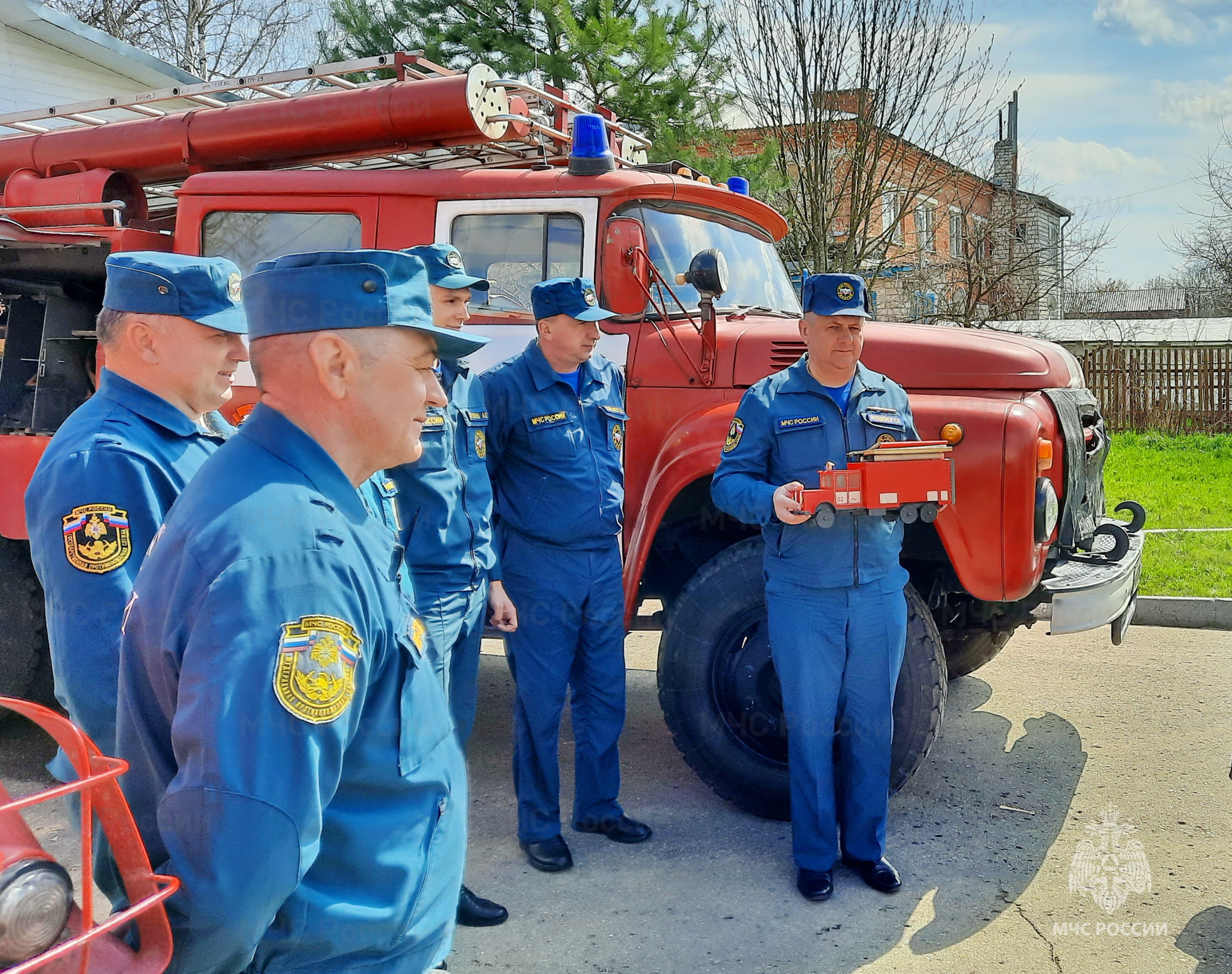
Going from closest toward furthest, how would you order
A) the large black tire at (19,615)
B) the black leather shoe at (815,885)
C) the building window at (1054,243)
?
the black leather shoe at (815,885), the large black tire at (19,615), the building window at (1054,243)

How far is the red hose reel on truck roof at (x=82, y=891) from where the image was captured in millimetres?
1031

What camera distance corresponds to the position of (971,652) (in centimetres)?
505

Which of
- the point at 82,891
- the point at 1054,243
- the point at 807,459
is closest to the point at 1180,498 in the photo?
the point at 1054,243

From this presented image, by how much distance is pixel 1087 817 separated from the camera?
377 cm

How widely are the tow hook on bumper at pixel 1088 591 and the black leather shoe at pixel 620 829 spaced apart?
1.59 meters

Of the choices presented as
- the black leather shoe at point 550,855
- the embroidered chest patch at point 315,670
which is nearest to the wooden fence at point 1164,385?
the black leather shoe at point 550,855

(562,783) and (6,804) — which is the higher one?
(6,804)

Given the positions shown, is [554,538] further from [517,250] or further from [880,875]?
[880,875]

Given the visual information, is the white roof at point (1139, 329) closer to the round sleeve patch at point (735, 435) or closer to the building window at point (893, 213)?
the building window at point (893, 213)

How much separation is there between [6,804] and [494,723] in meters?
3.99

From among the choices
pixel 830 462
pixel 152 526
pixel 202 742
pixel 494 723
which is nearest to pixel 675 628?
pixel 830 462

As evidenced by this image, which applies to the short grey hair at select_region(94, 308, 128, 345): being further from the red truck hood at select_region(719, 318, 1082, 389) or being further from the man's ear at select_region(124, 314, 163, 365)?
the red truck hood at select_region(719, 318, 1082, 389)

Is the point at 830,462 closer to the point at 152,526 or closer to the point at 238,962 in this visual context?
the point at 152,526

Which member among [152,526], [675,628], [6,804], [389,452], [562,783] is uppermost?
[389,452]
